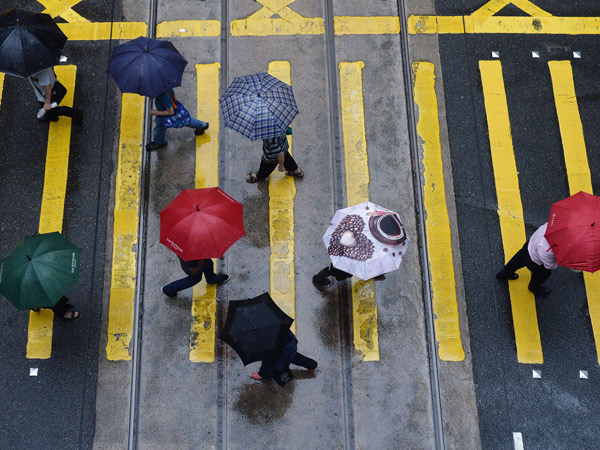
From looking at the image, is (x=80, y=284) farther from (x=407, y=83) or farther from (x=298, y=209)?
(x=407, y=83)

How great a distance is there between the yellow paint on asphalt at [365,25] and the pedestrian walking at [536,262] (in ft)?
12.7

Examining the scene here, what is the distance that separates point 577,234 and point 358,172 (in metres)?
3.03

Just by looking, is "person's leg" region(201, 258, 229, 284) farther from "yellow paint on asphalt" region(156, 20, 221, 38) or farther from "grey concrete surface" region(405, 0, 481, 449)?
"yellow paint on asphalt" region(156, 20, 221, 38)

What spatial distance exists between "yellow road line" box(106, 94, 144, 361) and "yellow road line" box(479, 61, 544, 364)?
4.99 meters

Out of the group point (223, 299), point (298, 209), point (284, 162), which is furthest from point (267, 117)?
point (223, 299)

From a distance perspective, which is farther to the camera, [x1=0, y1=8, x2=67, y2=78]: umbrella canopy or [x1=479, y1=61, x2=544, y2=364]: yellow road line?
[x1=479, y1=61, x2=544, y2=364]: yellow road line

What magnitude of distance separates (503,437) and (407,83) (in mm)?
4986

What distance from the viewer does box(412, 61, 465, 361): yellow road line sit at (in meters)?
7.24

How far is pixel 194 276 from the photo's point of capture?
6.80 m

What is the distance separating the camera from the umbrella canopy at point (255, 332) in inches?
214

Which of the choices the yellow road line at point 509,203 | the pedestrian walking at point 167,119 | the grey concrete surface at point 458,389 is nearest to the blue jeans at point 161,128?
the pedestrian walking at point 167,119

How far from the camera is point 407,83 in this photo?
27.2 feet

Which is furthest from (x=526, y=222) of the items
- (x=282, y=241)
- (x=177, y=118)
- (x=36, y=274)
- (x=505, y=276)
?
(x=36, y=274)

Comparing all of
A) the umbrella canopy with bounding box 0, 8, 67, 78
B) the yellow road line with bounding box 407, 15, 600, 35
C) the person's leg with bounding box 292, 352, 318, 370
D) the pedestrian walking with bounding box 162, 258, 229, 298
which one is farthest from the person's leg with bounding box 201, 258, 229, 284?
the yellow road line with bounding box 407, 15, 600, 35
